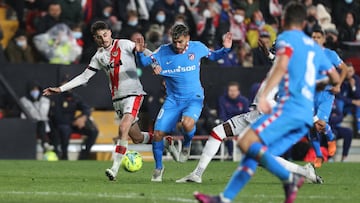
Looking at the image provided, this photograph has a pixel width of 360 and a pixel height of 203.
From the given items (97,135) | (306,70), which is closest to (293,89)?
(306,70)

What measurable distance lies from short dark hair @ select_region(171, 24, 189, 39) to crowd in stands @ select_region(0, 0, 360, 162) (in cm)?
851

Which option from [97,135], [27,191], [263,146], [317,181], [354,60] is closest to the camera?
[263,146]

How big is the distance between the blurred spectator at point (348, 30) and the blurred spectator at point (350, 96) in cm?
273

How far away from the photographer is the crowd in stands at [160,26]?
25.1 metres

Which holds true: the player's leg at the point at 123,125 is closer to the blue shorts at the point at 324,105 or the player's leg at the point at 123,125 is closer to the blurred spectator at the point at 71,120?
the blue shorts at the point at 324,105

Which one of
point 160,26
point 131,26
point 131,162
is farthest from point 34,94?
point 131,162

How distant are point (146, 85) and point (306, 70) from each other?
14877 mm

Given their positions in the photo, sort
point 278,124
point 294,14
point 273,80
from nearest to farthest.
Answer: point 273,80
point 278,124
point 294,14

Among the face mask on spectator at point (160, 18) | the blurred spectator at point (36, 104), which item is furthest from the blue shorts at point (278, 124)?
the face mask on spectator at point (160, 18)

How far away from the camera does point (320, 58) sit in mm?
10930

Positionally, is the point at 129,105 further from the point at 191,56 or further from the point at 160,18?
the point at 160,18

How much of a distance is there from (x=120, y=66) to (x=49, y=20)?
912 cm

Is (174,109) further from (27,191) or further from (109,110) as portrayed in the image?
(109,110)

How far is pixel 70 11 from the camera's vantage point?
25.7 meters
